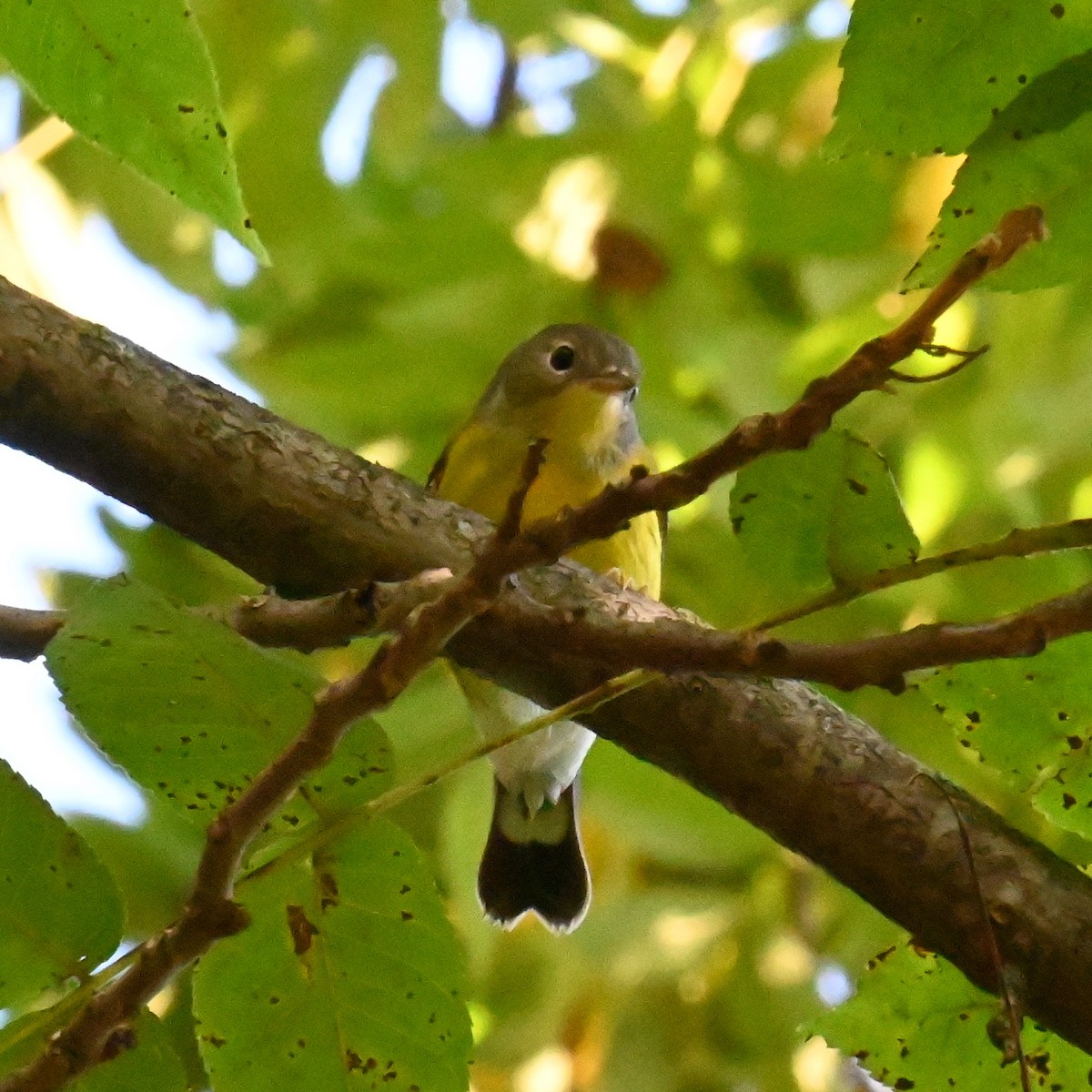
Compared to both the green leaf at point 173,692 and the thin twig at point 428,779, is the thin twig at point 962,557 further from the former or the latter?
the green leaf at point 173,692

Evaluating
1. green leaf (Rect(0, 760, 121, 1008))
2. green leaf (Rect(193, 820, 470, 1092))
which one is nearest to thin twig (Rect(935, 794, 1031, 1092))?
green leaf (Rect(193, 820, 470, 1092))

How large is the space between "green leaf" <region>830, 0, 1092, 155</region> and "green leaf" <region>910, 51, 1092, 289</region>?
0.02 metres

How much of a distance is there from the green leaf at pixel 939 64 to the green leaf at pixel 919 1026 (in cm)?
72

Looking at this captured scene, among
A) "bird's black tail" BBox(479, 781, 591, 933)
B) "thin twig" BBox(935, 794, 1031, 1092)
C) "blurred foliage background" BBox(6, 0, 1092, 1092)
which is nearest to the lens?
"thin twig" BBox(935, 794, 1031, 1092)

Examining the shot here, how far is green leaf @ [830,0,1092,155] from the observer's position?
1.29 meters

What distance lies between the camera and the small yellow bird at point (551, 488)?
9.78 ft

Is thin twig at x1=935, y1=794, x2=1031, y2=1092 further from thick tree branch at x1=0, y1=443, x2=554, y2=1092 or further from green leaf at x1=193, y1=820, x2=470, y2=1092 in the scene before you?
thick tree branch at x1=0, y1=443, x2=554, y2=1092

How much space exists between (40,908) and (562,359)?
2.21 meters

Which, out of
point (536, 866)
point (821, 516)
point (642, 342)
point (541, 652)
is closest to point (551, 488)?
point (642, 342)

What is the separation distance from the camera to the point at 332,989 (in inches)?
51.8

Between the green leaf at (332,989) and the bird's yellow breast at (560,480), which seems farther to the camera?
the bird's yellow breast at (560,480)

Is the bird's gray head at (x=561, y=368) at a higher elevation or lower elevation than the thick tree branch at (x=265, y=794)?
higher

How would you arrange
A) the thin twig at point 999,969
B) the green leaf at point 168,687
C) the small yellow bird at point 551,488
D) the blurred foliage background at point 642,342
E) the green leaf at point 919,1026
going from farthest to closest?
the small yellow bird at point 551,488 < the blurred foliage background at point 642,342 < the green leaf at point 919,1026 < the thin twig at point 999,969 < the green leaf at point 168,687

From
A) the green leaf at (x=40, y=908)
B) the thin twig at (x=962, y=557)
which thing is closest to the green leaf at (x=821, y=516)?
the thin twig at (x=962, y=557)
